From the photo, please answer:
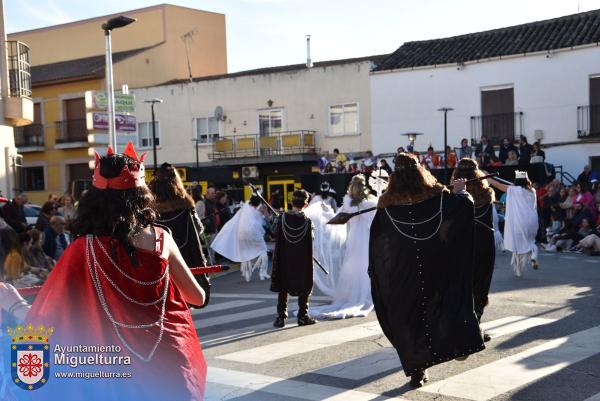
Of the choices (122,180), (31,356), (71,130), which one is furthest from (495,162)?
(71,130)

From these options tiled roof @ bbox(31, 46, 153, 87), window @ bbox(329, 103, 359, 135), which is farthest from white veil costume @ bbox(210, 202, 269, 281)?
tiled roof @ bbox(31, 46, 153, 87)

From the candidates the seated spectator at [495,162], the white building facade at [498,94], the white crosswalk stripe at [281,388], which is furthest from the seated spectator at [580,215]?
the white crosswalk stripe at [281,388]

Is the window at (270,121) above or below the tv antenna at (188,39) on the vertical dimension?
below

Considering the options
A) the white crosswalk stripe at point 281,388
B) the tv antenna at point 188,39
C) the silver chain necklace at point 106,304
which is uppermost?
the tv antenna at point 188,39

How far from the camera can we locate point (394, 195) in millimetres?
6672

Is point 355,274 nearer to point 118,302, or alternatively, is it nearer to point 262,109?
point 118,302

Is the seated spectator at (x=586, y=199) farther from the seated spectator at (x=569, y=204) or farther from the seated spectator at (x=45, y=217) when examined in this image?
the seated spectator at (x=45, y=217)

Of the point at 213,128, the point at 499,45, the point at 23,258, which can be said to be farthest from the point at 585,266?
the point at 213,128

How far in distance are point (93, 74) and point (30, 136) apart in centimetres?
606

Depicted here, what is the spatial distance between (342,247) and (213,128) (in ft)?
90.3

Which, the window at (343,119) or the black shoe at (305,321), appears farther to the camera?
the window at (343,119)

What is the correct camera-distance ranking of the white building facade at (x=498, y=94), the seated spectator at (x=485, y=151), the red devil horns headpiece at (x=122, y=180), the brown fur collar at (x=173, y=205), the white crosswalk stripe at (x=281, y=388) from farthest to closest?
the white building facade at (x=498, y=94)
the seated spectator at (x=485, y=151)
the brown fur collar at (x=173, y=205)
the white crosswalk stripe at (x=281, y=388)
the red devil horns headpiece at (x=122, y=180)

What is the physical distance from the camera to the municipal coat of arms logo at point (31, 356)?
3.55 metres

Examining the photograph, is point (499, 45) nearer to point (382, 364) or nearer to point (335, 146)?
point (335, 146)
